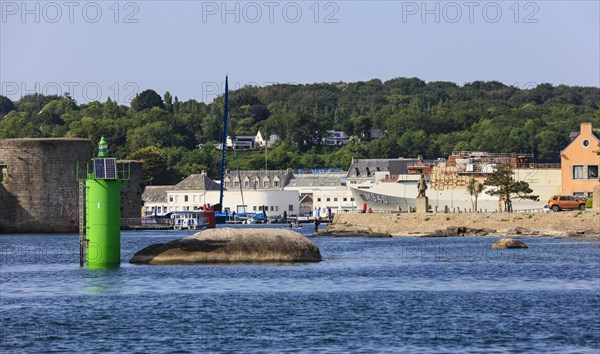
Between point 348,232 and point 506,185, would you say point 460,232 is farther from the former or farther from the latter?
point 506,185

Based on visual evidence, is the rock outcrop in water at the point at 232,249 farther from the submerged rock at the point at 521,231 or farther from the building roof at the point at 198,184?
the building roof at the point at 198,184

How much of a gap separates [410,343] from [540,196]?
97.8 m

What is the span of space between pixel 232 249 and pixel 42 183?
53.1m

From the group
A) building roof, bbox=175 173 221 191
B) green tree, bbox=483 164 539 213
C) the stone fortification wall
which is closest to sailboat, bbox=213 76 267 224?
building roof, bbox=175 173 221 191

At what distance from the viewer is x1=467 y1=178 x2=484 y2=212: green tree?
395 ft

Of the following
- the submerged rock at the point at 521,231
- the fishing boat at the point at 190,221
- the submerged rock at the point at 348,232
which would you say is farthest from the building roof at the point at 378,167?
the submerged rock at the point at 521,231

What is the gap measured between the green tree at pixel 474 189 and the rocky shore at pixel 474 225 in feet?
77.0

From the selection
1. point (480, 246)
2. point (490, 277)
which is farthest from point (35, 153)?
point (490, 277)

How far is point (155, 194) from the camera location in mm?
186125

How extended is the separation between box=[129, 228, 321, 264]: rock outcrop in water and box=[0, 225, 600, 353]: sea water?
0.59m

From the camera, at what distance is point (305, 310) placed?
36.5 m

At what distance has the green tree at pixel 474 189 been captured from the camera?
120 metres

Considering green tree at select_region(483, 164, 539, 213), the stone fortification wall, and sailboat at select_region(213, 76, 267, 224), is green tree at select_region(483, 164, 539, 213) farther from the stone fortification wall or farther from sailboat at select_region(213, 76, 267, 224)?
sailboat at select_region(213, 76, 267, 224)

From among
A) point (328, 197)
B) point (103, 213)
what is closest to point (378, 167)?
point (328, 197)
